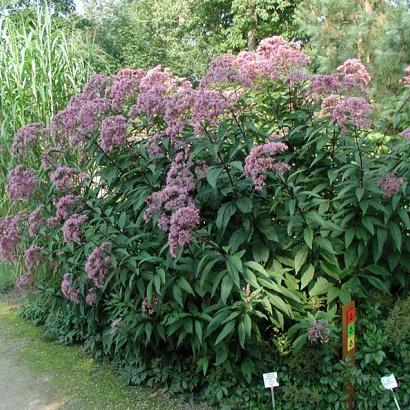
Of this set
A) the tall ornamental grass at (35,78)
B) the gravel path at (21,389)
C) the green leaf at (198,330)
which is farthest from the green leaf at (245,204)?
the tall ornamental grass at (35,78)

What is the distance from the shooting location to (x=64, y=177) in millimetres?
3477

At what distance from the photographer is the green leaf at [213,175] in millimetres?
2889

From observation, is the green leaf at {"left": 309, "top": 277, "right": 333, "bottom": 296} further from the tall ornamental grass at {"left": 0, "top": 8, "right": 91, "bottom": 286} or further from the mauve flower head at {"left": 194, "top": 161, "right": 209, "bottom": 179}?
the tall ornamental grass at {"left": 0, "top": 8, "right": 91, "bottom": 286}

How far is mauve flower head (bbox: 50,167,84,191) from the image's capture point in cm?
346

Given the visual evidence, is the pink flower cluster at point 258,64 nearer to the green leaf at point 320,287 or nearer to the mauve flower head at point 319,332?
the green leaf at point 320,287

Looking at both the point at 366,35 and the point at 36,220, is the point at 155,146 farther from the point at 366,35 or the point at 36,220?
the point at 366,35

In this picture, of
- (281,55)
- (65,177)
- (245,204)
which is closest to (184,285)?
(245,204)

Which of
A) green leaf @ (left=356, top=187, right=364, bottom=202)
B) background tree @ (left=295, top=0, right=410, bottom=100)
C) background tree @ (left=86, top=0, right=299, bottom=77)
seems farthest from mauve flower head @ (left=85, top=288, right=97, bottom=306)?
background tree @ (left=86, top=0, right=299, bottom=77)

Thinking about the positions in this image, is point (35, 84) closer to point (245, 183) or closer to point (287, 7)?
point (245, 183)

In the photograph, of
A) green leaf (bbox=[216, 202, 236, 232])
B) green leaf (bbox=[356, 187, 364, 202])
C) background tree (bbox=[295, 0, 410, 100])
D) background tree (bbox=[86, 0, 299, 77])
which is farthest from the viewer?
background tree (bbox=[86, 0, 299, 77])

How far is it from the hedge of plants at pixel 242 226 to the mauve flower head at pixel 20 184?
Result: 0.08ft

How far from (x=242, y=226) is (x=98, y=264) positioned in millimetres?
873

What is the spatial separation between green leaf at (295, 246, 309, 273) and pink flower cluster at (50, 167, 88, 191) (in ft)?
4.84

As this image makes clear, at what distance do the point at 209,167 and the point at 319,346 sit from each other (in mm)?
1251
